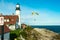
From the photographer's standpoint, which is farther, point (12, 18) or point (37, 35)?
point (12, 18)

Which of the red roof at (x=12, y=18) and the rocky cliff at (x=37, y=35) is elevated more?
the red roof at (x=12, y=18)

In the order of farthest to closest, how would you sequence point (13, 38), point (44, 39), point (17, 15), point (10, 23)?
point (17, 15)
point (10, 23)
point (13, 38)
point (44, 39)

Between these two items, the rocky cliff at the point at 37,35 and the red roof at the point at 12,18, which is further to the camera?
the red roof at the point at 12,18

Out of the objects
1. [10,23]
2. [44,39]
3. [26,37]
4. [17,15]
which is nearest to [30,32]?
[26,37]

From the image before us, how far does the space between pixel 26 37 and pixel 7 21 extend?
111ft

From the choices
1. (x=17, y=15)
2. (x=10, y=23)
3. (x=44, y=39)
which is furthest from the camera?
(x=17, y=15)

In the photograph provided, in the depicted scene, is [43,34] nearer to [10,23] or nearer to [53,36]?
[53,36]

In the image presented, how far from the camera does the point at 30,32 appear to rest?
133ft

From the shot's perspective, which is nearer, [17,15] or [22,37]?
[22,37]

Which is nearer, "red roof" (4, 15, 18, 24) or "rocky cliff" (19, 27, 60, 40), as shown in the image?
"rocky cliff" (19, 27, 60, 40)

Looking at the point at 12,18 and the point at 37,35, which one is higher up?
the point at 12,18

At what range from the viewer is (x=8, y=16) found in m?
74.2

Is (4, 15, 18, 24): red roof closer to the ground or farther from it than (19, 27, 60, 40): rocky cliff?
farther from it

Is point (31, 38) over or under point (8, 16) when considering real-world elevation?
under
